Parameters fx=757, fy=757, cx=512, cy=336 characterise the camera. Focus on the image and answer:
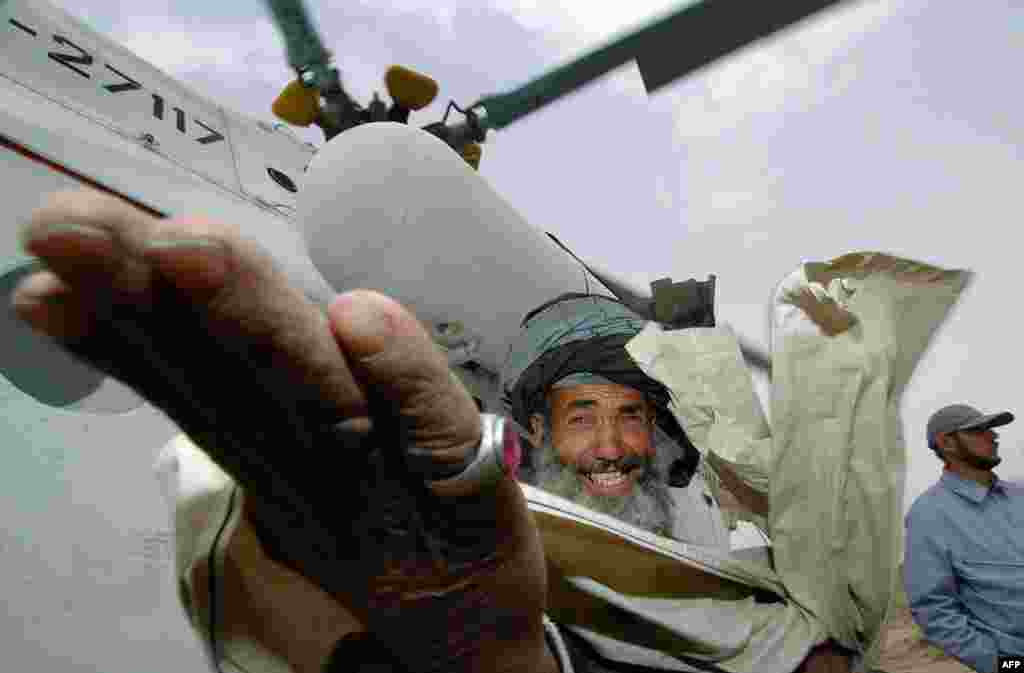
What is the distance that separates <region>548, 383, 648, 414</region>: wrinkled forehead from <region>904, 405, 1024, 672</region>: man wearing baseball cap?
0.97m

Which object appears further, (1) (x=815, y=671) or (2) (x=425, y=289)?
(2) (x=425, y=289)

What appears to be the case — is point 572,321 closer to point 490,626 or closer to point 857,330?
point 857,330

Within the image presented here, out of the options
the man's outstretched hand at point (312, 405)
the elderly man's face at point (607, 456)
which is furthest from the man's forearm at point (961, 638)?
the man's outstretched hand at point (312, 405)

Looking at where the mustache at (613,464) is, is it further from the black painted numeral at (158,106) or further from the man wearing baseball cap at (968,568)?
the black painted numeral at (158,106)

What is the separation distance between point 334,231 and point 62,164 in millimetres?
506

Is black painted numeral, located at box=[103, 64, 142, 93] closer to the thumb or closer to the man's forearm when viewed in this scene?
the thumb

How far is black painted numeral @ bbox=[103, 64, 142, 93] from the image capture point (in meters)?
1.83

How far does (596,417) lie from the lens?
157 centimetres

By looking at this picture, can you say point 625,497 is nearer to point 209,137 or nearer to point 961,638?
point 961,638

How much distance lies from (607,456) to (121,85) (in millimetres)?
1479

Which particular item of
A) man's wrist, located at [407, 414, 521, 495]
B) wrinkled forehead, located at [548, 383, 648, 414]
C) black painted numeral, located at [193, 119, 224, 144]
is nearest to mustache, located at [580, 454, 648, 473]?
wrinkled forehead, located at [548, 383, 648, 414]

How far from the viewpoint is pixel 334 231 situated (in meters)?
1.58

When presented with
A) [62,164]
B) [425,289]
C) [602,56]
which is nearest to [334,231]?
[425,289]

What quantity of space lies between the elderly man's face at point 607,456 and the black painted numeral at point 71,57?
133 centimetres
